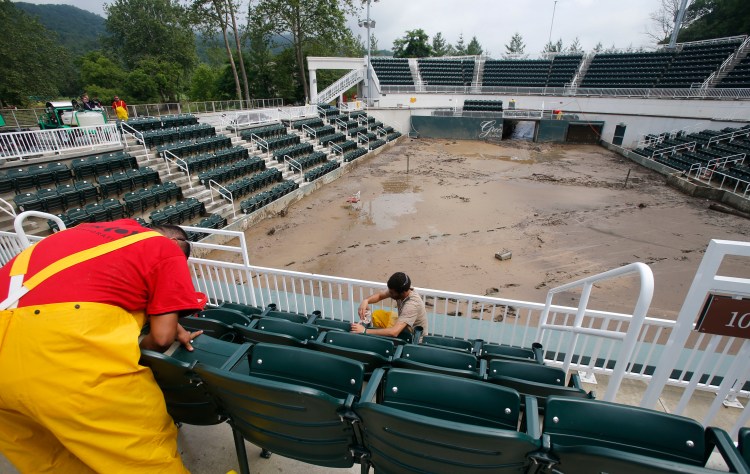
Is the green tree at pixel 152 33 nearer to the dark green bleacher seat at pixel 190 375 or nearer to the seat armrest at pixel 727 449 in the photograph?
the dark green bleacher seat at pixel 190 375

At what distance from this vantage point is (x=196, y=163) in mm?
12195

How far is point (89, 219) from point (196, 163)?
4.95 metres

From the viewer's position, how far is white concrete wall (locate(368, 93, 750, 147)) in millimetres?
19859

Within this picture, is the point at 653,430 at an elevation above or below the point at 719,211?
above

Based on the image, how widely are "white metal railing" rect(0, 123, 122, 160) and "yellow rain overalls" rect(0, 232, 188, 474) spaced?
445 inches

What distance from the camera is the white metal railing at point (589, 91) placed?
800 inches

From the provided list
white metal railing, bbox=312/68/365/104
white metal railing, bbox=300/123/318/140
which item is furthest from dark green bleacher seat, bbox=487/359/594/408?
white metal railing, bbox=312/68/365/104

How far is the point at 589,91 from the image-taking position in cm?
2697

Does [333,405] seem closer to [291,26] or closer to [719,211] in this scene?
[719,211]

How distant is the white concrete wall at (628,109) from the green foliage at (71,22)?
97.8 m

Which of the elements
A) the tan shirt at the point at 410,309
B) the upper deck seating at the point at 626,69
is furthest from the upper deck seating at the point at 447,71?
the tan shirt at the point at 410,309

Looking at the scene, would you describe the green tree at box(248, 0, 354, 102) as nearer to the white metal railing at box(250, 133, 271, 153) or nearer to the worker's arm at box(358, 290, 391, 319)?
the white metal railing at box(250, 133, 271, 153)

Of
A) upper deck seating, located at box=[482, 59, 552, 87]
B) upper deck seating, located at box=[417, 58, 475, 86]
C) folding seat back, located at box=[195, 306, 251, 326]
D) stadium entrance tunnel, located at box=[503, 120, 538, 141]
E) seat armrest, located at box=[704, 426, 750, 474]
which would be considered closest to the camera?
seat armrest, located at box=[704, 426, 750, 474]

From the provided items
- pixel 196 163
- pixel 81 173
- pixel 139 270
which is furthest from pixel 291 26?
pixel 139 270
